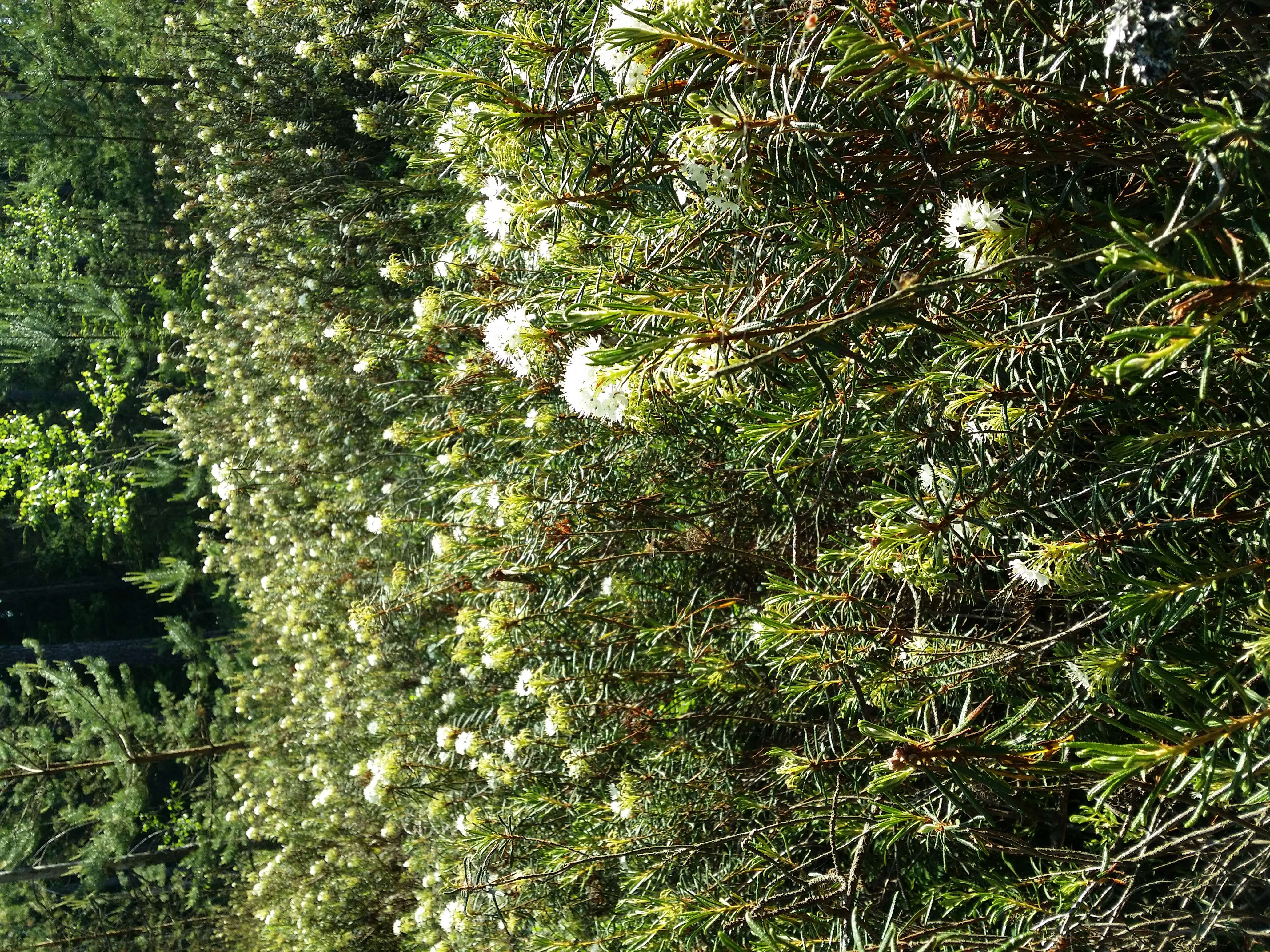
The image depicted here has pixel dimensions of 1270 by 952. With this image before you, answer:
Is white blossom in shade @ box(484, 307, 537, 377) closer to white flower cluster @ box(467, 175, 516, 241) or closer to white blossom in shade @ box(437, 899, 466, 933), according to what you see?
white flower cluster @ box(467, 175, 516, 241)

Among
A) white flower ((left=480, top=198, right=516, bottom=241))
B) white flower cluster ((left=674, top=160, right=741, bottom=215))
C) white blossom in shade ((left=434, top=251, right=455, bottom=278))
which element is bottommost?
white blossom in shade ((left=434, top=251, right=455, bottom=278))

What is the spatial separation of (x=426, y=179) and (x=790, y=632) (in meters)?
4.05

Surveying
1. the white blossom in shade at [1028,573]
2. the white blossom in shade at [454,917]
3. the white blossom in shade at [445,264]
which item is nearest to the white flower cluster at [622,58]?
the white blossom in shade at [1028,573]

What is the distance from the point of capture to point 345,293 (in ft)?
19.6

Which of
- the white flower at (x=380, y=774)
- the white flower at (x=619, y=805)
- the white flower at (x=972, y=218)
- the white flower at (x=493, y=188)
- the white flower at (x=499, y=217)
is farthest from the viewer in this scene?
the white flower at (x=380, y=774)

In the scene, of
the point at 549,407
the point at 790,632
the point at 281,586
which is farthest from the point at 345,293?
the point at 790,632

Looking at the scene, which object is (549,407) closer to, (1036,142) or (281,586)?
(1036,142)

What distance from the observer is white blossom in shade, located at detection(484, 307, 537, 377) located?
1.94 m

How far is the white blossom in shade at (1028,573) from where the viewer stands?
1.73 m

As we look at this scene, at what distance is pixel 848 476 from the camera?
8.95ft

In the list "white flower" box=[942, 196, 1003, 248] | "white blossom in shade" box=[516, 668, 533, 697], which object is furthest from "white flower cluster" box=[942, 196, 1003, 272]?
"white blossom in shade" box=[516, 668, 533, 697]

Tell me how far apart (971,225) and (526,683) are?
2.41 m

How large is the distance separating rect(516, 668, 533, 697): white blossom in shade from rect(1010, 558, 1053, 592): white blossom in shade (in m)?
1.83

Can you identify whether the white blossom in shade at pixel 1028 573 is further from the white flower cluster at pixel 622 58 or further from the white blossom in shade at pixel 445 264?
the white blossom in shade at pixel 445 264
